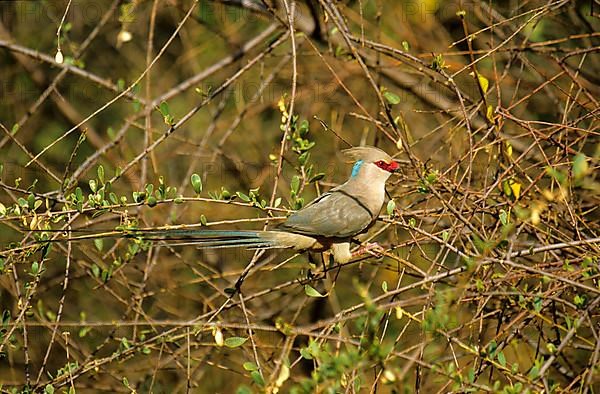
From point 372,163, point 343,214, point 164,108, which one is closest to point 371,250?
point 343,214

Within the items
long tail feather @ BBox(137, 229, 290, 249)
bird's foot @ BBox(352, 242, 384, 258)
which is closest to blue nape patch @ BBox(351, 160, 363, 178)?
bird's foot @ BBox(352, 242, 384, 258)

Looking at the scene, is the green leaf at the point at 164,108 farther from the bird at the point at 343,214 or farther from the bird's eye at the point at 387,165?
the bird's eye at the point at 387,165

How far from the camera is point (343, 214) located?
3.22m

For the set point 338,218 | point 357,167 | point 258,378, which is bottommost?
point 338,218

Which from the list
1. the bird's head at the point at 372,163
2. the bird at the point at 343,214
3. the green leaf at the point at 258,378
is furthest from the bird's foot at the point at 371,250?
the green leaf at the point at 258,378

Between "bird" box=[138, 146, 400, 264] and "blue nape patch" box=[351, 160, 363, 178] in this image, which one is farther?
"blue nape patch" box=[351, 160, 363, 178]

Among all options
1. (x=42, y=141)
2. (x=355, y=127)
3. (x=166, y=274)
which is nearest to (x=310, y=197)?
(x=355, y=127)

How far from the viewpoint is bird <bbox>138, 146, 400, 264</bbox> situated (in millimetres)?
3117

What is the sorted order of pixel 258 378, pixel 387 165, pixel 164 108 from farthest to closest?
pixel 387 165 < pixel 164 108 < pixel 258 378

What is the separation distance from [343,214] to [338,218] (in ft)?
0.09

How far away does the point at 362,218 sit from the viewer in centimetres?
320

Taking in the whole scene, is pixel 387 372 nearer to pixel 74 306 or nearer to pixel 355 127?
pixel 355 127

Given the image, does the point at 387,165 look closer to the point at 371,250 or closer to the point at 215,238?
the point at 371,250

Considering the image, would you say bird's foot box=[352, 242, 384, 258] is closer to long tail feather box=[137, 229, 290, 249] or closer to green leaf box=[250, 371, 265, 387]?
long tail feather box=[137, 229, 290, 249]
